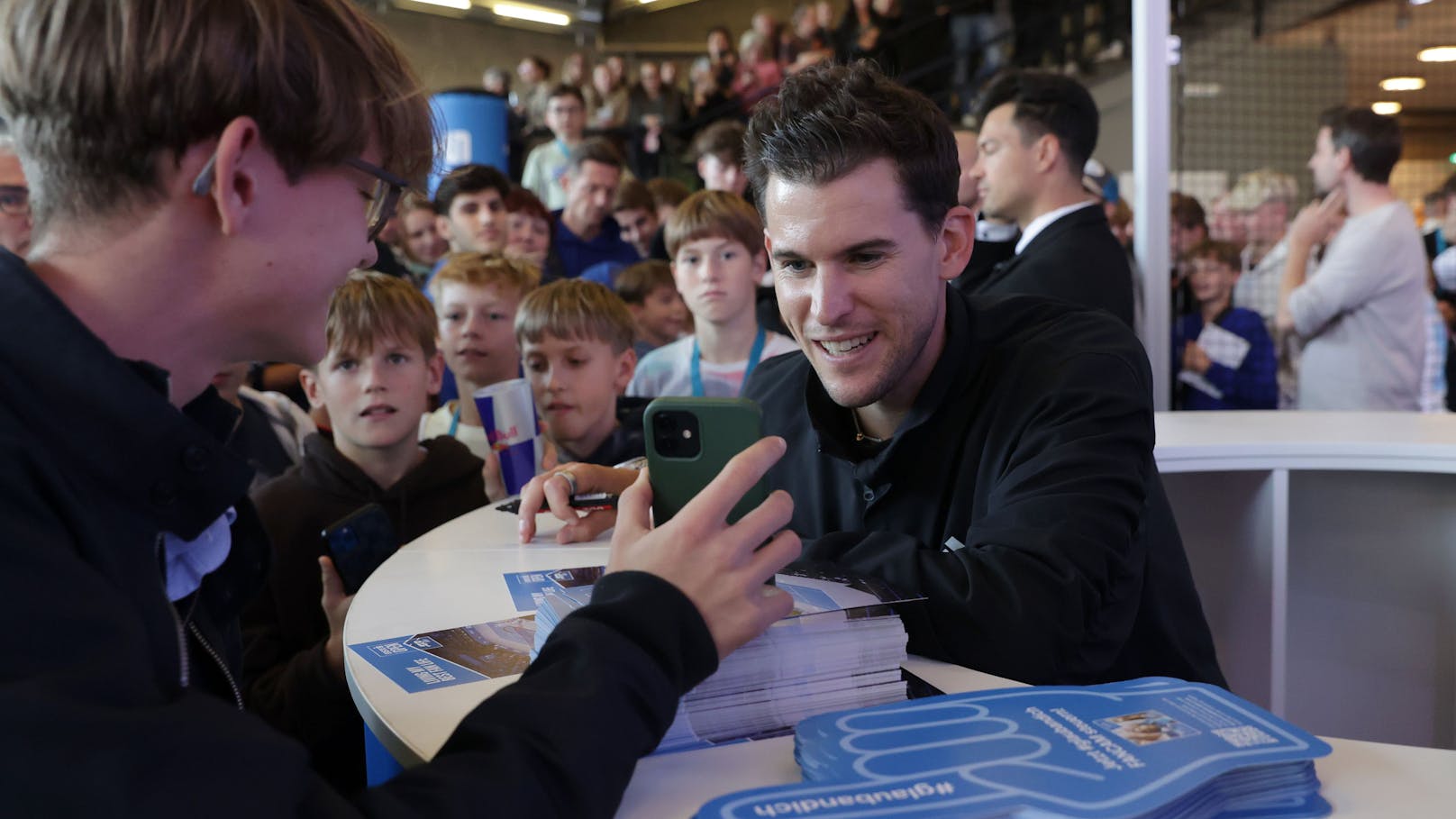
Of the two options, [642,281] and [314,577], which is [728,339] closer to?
[642,281]

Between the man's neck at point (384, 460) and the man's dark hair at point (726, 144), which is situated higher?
the man's dark hair at point (726, 144)

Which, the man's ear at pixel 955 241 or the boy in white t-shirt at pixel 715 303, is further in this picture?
the boy in white t-shirt at pixel 715 303

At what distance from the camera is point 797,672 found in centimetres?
105

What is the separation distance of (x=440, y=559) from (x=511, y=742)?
1.00m

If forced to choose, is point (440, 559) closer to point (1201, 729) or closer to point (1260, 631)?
point (1201, 729)

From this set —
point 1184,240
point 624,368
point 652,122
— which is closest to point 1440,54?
point 1184,240

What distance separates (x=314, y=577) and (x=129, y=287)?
63.3 inches

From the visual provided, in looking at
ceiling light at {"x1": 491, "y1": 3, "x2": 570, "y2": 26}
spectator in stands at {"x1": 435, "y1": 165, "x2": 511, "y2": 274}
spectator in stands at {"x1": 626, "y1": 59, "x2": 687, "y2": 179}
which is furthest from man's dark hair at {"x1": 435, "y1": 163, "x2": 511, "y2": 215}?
ceiling light at {"x1": 491, "y1": 3, "x2": 570, "y2": 26}

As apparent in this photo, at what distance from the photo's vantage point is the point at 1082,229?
3422mm

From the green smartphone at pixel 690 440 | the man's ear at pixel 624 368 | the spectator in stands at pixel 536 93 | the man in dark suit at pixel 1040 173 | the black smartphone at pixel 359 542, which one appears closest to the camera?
the green smartphone at pixel 690 440

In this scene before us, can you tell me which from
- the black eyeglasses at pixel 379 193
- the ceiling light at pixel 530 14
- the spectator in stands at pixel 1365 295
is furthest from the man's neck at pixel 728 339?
the ceiling light at pixel 530 14

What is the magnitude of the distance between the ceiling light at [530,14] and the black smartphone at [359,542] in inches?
508

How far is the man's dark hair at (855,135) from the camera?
1.70 meters

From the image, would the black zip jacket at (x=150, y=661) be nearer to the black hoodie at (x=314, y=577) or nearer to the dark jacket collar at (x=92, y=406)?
the dark jacket collar at (x=92, y=406)
